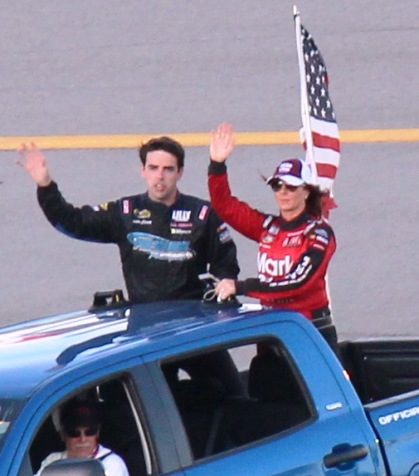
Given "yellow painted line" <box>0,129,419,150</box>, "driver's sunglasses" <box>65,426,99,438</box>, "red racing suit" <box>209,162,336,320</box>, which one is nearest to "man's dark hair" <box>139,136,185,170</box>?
"red racing suit" <box>209,162,336,320</box>

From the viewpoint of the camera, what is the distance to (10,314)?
10.9 m

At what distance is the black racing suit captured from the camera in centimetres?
621

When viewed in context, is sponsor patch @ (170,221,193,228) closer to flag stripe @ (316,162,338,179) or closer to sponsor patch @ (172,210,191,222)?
sponsor patch @ (172,210,191,222)

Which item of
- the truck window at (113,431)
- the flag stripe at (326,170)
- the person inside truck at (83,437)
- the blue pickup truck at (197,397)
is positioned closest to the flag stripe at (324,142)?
the flag stripe at (326,170)

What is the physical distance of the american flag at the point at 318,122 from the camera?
307 inches

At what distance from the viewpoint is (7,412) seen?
4078 millimetres

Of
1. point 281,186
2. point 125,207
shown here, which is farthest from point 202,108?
point 281,186

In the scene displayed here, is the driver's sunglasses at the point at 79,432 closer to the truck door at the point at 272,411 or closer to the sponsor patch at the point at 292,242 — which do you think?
the truck door at the point at 272,411

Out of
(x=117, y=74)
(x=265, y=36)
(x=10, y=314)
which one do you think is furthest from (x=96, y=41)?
(x=10, y=314)

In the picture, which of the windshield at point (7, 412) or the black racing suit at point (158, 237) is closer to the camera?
the windshield at point (7, 412)

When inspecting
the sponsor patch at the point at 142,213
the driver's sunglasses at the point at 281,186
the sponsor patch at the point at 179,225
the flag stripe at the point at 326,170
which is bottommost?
the sponsor patch at the point at 179,225

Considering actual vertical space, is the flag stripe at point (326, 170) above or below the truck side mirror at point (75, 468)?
above

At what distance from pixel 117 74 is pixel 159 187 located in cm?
961

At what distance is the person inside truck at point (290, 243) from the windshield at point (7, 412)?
1507mm
